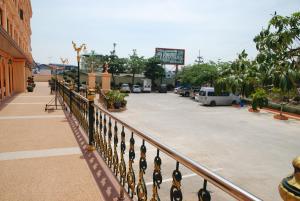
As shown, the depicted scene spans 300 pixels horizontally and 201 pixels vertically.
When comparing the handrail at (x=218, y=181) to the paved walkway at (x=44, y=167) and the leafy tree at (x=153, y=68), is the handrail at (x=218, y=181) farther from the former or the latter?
the leafy tree at (x=153, y=68)

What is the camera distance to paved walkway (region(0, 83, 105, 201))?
3311 mm

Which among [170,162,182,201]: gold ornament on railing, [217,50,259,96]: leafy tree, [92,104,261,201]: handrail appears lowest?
[170,162,182,201]: gold ornament on railing

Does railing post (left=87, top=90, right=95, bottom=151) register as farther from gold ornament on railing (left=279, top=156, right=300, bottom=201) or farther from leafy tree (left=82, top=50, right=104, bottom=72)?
leafy tree (left=82, top=50, right=104, bottom=72)

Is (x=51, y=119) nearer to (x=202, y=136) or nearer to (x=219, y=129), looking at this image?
(x=202, y=136)

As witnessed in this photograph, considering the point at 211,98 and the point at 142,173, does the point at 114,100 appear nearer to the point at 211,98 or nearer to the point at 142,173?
the point at 211,98

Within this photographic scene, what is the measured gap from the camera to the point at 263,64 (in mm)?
2742

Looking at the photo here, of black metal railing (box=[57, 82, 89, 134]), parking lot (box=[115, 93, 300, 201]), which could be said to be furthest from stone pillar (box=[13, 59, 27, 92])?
black metal railing (box=[57, 82, 89, 134])

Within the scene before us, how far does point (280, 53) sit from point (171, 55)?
155ft

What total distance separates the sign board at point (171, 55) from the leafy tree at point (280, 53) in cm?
4557

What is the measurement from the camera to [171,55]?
160 ft

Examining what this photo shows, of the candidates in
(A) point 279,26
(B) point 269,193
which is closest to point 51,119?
(B) point 269,193

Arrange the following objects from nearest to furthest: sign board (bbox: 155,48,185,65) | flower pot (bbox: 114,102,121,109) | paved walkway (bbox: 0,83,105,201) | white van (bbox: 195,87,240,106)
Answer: paved walkway (bbox: 0,83,105,201), flower pot (bbox: 114,102,121,109), white van (bbox: 195,87,240,106), sign board (bbox: 155,48,185,65)

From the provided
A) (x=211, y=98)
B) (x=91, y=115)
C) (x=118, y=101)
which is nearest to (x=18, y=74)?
(x=118, y=101)

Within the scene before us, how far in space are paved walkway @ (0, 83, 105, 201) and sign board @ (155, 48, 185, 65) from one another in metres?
42.6
